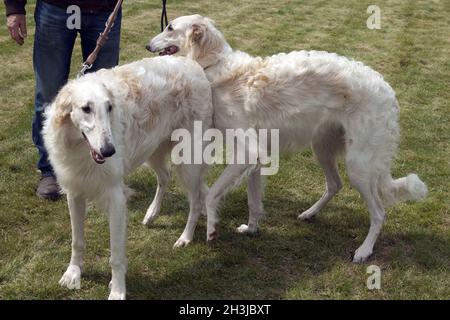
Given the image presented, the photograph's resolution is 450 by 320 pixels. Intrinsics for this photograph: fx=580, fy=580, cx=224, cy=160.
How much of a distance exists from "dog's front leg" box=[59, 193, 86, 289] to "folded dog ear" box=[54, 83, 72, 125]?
0.61m

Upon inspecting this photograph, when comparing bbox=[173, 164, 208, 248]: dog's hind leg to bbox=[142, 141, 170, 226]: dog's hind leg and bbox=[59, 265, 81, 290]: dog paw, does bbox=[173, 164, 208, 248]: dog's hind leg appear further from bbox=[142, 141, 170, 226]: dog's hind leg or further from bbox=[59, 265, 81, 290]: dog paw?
bbox=[59, 265, 81, 290]: dog paw

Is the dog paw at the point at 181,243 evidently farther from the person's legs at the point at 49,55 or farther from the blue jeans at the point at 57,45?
the blue jeans at the point at 57,45

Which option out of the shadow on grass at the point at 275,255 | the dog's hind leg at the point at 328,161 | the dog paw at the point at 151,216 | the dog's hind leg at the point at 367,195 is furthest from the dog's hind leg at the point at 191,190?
the dog's hind leg at the point at 367,195

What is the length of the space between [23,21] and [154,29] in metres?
6.81

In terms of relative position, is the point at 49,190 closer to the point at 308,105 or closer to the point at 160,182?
the point at 160,182

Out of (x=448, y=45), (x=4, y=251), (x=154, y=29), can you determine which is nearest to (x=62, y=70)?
(x=4, y=251)

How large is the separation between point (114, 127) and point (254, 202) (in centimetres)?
162

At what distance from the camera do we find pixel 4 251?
4309 millimetres

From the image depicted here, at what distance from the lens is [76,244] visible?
4.02 metres

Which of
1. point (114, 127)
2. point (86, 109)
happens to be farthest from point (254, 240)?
point (86, 109)

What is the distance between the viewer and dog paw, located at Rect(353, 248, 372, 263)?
4.38 meters

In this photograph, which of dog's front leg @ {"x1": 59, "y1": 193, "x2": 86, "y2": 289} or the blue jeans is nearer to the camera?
dog's front leg @ {"x1": 59, "y1": 193, "x2": 86, "y2": 289}

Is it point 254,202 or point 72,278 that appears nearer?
point 72,278

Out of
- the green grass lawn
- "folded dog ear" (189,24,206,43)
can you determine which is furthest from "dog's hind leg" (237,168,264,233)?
"folded dog ear" (189,24,206,43)
